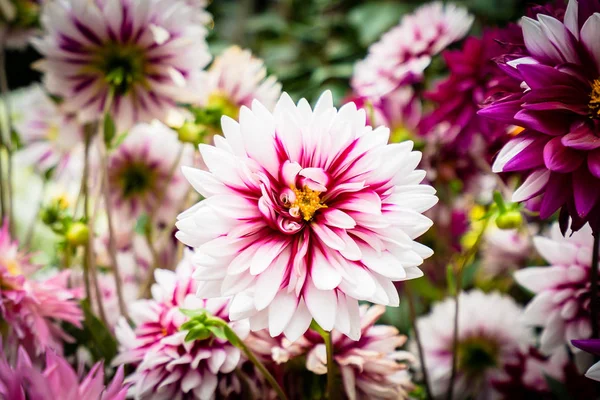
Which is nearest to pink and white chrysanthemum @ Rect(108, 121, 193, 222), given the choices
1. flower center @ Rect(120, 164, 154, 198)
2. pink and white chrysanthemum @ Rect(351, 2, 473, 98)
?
flower center @ Rect(120, 164, 154, 198)

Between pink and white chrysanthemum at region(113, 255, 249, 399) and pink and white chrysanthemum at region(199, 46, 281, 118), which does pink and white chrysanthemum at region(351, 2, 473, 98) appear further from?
pink and white chrysanthemum at region(113, 255, 249, 399)

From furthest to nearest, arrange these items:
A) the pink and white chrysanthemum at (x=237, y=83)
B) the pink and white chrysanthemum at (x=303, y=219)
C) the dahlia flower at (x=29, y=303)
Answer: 1. the pink and white chrysanthemum at (x=237, y=83)
2. the dahlia flower at (x=29, y=303)
3. the pink and white chrysanthemum at (x=303, y=219)

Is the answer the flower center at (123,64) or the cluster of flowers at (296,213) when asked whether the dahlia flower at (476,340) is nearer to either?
the cluster of flowers at (296,213)

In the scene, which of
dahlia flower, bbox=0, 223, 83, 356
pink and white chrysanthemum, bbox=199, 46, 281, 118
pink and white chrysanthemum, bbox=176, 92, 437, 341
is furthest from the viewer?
pink and white chrysanthemum, bbox=199, 46, 281, 118

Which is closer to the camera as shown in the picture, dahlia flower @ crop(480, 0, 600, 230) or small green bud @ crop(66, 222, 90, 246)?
dahlia flower @ crop(480, 0, 600, 230)

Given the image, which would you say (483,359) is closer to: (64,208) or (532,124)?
(532,124)

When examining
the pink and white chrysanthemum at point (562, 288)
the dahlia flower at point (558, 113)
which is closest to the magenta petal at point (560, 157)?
the dahlia flower at point (558, 113)

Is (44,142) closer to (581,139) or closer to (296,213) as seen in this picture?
(296,213)
